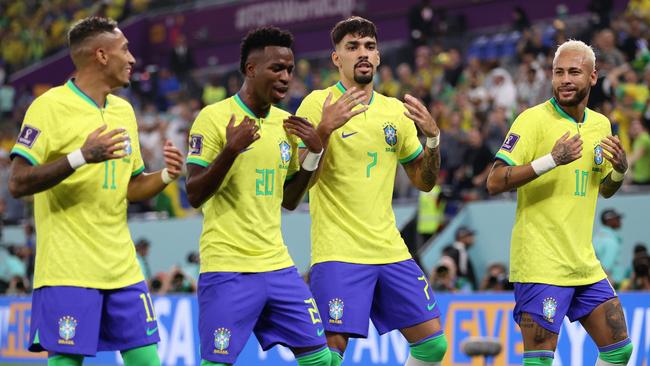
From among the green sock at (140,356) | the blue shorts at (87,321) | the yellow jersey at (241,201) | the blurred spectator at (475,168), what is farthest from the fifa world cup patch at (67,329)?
the blurred spectator at (475,168)

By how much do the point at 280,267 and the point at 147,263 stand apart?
12.6m

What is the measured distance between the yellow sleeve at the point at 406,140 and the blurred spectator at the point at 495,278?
603cm

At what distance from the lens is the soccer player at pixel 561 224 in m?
8.02

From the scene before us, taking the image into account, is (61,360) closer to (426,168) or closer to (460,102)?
(426,168)

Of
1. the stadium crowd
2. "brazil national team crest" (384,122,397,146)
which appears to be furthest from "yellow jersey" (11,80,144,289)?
the stadium crowd

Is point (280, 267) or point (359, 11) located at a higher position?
point (359, 11)

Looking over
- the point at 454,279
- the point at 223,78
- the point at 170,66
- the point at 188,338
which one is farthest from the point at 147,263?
the point at 170,66

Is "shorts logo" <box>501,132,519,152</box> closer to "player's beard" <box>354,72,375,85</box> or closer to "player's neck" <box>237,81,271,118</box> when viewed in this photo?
"player's beard" <box>354,72,375,85</box>

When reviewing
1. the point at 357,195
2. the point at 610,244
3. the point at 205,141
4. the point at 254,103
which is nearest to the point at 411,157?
the point at 357,195

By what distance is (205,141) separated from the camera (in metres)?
7.27

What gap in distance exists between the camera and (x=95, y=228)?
686cm

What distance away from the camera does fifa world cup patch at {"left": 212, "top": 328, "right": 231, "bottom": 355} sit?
7.16 metres

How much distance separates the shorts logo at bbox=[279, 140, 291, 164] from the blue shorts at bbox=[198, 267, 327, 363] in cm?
69

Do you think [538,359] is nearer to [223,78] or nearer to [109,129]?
[109,129]
